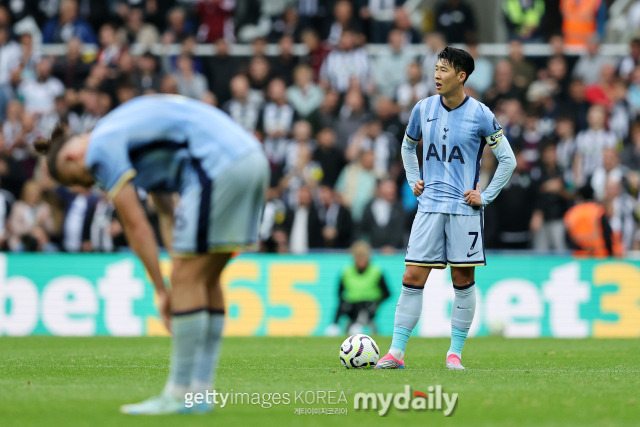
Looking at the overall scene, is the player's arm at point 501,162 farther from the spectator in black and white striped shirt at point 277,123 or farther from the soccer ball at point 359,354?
the spectator in black and white striped shirt at point 277,123

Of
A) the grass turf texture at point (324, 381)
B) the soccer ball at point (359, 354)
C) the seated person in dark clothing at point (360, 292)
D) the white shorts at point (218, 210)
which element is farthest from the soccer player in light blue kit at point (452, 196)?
the seated person in dark clothing at point (360, 292)

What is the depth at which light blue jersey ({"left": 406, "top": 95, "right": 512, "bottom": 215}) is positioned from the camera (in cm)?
1047

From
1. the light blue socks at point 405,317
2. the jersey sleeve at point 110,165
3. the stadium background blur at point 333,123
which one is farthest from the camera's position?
the stadium background blur at point 333,123

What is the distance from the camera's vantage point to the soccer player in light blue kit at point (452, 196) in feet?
34.3

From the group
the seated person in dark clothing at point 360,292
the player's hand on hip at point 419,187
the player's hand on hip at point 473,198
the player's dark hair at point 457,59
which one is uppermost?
the player's dark hair at point 457,59

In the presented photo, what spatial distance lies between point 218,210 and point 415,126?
14.2 ft

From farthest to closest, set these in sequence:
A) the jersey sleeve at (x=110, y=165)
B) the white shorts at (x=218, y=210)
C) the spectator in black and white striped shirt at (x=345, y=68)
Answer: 1. the spectator in black and white striped shirt at (x=345, y=68)
2. the white shorts at (x=218, y=210)
3. the jersey sleeve at (x=110, y=165)

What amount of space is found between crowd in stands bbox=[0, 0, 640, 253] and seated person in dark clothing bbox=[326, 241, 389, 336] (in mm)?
1378

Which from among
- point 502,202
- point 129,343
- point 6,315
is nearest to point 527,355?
point 129,343

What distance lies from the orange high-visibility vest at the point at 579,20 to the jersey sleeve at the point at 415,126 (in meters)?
12.9

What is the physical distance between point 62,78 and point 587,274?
11309mm

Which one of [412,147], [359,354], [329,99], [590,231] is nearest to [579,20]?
[329,99]

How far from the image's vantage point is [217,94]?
22328 millimetres

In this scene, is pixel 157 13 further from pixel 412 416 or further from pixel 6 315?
pixel 412 416
